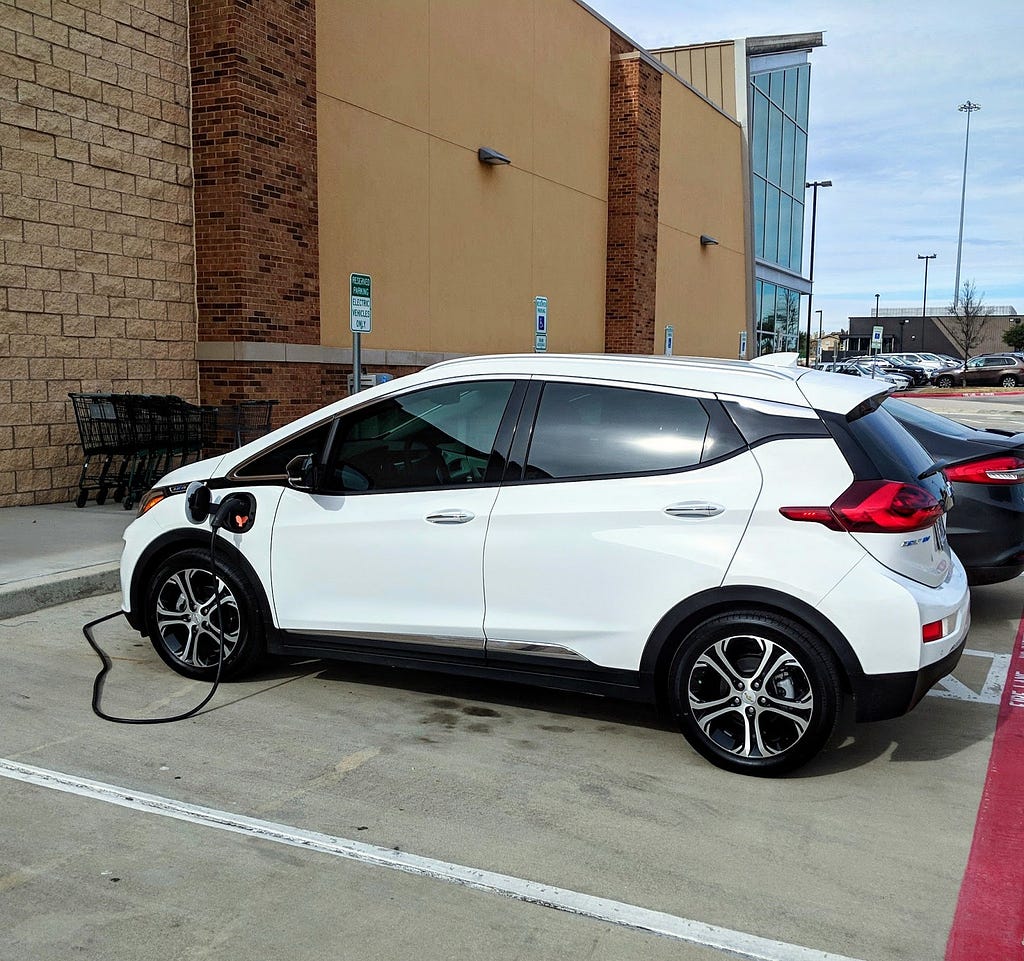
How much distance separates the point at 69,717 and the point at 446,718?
185 cm

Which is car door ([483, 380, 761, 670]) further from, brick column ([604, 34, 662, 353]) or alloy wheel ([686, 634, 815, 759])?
brick column ([604, 34, 662, 353])

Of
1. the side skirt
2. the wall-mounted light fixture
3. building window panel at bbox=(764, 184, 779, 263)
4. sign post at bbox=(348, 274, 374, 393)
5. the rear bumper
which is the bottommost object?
the side skirt

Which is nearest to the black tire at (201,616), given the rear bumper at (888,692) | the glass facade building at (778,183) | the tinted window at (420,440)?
the tinted window at (420,440)

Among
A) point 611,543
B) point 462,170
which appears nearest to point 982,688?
point 611,543

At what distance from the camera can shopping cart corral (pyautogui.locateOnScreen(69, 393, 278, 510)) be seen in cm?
1086

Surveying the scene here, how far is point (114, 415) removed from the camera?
11.0 meters

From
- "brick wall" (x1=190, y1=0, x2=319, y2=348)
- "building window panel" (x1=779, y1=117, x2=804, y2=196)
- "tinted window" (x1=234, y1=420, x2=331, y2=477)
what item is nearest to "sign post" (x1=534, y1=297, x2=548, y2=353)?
"brick wall" (x1=190, y1=0, x2=319, y2=348)

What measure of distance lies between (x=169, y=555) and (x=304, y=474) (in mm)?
1009

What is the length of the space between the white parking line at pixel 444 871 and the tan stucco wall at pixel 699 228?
22.2 m

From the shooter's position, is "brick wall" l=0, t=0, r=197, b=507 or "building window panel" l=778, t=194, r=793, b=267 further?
"building window panel" l=778, t=194, r=793, b=267

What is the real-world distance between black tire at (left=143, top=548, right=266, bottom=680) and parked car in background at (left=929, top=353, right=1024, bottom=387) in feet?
195

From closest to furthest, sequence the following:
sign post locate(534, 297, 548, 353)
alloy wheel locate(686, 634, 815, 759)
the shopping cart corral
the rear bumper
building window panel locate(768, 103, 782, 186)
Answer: the rear bumper → alloy wheel locate(686, 634, 815, 759) → the shopping cart corral → sign post locate(534, 297, 548, 353) → building window panel locate(768, 103, 782, 186)

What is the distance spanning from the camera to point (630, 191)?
75.3ft

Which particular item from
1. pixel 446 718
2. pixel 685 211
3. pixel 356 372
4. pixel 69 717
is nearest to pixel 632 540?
pixel 446 718
